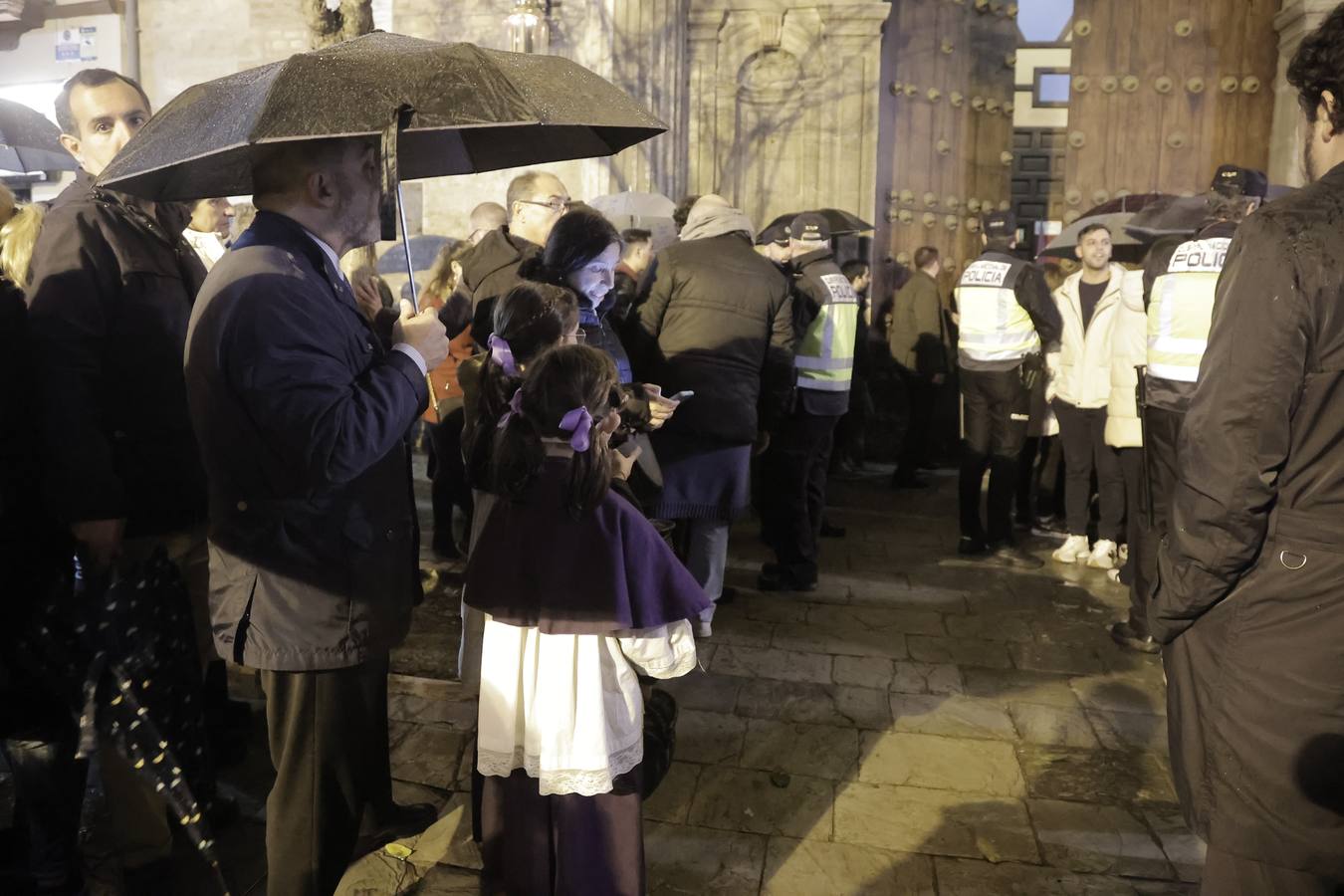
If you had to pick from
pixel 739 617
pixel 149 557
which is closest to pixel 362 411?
pixel 149 557

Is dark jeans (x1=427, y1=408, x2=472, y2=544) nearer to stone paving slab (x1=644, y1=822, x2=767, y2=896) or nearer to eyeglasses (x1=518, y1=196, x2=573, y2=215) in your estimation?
eyeglasses (x1=518, y1=196, x2=573, y2=215)

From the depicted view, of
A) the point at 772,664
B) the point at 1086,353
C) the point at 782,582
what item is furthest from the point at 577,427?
the point at 1086,353

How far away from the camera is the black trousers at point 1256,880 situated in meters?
2.02

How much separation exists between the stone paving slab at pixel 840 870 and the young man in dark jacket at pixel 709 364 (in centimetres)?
173

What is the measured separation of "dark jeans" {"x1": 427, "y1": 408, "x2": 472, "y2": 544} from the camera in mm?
5969

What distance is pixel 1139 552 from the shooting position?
16.2ft

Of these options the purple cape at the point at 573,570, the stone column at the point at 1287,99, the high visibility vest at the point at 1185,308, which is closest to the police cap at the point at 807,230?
the high visibility vest at the point at 1185,308

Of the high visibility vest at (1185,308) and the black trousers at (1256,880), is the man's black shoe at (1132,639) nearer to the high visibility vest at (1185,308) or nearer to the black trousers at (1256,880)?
the high visibility vest at (1185,308)

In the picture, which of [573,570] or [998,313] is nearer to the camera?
[573,570]

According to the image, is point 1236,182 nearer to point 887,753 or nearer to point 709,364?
point 709,364

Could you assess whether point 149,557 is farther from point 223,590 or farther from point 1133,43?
point 1133,43

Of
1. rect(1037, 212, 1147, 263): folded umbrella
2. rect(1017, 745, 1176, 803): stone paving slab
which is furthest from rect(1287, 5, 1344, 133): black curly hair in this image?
rect(1037, 212, 1147, 263): folded umbrella

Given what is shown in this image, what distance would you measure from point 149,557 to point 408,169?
4.18ft

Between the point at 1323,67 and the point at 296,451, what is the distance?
84.1 inches
